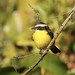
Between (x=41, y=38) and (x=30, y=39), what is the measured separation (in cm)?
142

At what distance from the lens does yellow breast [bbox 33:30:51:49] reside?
1.39 m

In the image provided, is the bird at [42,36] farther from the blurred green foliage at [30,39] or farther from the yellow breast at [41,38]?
the blurred green foliage at [30,39]

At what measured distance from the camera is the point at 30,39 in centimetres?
283

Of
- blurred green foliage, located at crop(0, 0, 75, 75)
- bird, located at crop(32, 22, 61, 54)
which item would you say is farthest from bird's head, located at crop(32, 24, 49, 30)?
blurred green foliage, located at crop(0, 0, 75, 75)

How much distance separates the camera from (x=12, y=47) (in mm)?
2975

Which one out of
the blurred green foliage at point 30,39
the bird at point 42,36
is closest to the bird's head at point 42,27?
the bird at point 42,36

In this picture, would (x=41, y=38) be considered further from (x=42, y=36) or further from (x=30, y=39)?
(x=30, y=39)

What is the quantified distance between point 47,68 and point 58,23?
23.4 inches

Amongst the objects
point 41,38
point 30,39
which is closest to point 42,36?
point 41,38

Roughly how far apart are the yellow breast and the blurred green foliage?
11.2 inches

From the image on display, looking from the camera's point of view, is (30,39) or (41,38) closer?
(41,38)

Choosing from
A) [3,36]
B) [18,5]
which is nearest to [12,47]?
[3,36]

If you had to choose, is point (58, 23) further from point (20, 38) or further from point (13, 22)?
point (13, 22)

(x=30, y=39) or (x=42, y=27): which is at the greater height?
(x=42, y=27)
